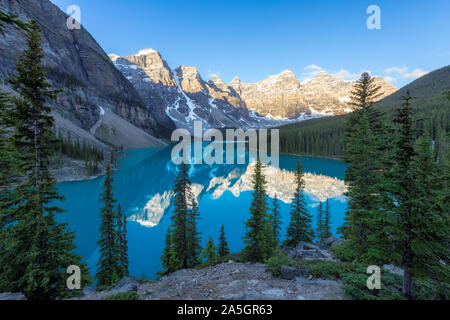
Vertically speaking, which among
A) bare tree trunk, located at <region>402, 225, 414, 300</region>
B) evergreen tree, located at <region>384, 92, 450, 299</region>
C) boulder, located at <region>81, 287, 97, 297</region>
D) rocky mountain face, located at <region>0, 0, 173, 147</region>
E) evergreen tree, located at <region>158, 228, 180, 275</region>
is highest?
rocky mountain face, located at <region>0, 0, 173, 147</region>

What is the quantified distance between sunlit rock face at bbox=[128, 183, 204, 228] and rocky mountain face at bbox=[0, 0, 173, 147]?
304 feet

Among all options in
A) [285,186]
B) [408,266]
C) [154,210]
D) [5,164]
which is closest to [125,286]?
[5,164]

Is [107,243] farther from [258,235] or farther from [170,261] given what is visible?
[258,235]

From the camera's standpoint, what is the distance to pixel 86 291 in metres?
10.6

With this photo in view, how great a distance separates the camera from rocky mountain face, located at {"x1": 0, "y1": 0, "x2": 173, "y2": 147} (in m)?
96.6

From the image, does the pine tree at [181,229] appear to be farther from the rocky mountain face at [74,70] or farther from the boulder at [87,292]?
the rocky mountain face at [74,70]

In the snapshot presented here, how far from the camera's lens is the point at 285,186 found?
157 feet

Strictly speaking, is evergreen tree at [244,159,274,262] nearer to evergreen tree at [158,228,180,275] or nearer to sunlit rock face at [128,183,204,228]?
evergreen tree at [158,228,180,275]

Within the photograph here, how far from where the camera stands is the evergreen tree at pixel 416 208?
5.77m

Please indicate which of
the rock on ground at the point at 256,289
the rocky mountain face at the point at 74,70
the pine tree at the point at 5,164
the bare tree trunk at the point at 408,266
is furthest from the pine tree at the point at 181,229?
the rocky mountain face at the point at 74,70

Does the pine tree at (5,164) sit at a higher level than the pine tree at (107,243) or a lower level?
higher

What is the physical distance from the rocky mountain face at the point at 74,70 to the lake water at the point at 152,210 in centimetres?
8074

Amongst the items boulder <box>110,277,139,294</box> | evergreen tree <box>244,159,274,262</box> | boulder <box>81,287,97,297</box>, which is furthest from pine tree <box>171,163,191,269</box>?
boulder <box>81,287,97,297</box>
